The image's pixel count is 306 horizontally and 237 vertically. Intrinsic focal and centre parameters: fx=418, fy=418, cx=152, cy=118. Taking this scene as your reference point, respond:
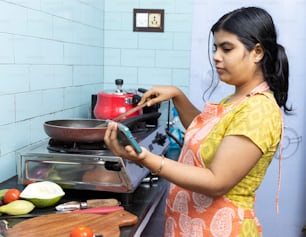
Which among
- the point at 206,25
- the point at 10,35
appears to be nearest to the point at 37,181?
the point at 10,35

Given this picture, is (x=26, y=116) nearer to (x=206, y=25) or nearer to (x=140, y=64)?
(x=140, y=64)

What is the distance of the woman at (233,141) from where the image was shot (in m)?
0.95

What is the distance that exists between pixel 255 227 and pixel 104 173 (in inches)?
17.9

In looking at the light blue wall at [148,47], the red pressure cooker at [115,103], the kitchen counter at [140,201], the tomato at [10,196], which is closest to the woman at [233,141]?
the kitchen counter at [140,201]

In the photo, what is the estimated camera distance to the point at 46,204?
117cm

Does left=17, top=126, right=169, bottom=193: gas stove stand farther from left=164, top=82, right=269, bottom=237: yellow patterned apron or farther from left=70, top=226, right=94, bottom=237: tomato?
left=70, top=226, right=94, bottom=237: tomato

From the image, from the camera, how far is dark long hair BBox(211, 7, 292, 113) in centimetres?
104

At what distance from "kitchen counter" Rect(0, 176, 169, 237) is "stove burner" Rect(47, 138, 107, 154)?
0.45 feet

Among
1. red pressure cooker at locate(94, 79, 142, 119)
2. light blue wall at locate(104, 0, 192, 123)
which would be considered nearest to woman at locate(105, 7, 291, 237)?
red pressure cooker at locate(94, 79, 142, 119)

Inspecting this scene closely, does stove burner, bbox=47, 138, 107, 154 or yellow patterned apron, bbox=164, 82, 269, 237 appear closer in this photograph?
yellow patterned apron, bbox=164, 82, 269, 237

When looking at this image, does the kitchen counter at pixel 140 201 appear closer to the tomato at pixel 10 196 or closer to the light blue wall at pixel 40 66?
the tomato at pixel 10 196

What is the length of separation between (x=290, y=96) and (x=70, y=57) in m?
1.25

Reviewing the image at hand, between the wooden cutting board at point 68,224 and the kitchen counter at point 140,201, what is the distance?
0.03 m

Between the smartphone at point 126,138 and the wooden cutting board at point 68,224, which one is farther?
the wooden cutting board at point 68,224
